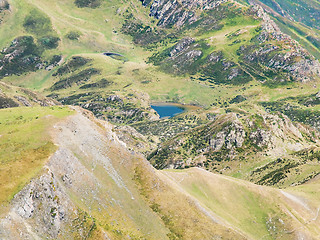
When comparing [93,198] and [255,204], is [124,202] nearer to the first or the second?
[93,198]

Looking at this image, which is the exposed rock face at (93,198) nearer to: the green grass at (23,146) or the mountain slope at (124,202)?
the mountain slope at (124,202)

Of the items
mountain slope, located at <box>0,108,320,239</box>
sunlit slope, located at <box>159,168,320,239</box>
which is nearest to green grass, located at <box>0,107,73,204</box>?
mountain slope, located at <box>0,108,320,239</box>

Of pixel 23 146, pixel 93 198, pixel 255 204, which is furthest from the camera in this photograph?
pixel 255 204

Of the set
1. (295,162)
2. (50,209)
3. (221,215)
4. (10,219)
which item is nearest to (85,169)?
(50,209)

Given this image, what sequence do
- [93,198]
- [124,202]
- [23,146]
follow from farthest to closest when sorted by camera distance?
1. [124,202]
2. [93,198]
3. [23,146]

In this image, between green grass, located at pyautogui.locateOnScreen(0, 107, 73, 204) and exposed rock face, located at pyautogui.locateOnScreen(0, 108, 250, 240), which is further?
green grass, located at pyautogui.locateOnScreen(0, 107, 73, 204)

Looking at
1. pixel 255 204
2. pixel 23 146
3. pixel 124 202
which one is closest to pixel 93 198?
pixel 124 202

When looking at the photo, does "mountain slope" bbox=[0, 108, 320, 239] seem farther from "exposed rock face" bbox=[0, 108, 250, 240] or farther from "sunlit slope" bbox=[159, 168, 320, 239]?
"sunlit slope" bbox=[159, 168, 320, 239]

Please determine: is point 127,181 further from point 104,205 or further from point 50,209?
point 50,209
